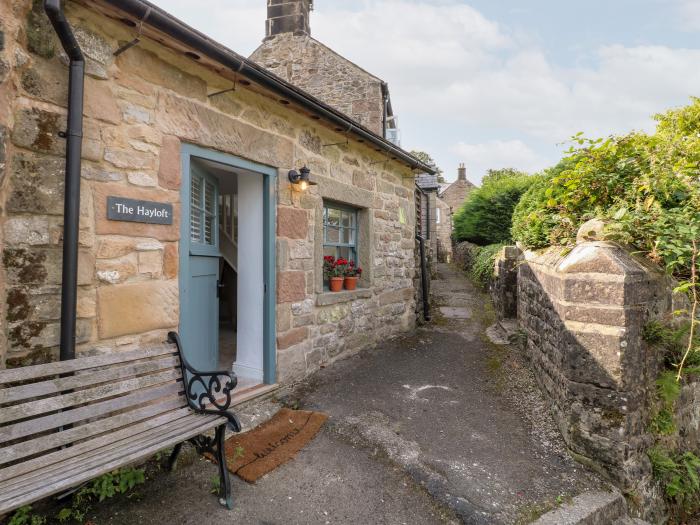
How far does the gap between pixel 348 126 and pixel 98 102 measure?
283cm

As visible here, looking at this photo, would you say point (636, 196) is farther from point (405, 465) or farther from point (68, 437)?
point (68, 437)

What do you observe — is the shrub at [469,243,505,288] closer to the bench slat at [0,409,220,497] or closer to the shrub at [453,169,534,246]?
the shrub at [453,169,534,246]

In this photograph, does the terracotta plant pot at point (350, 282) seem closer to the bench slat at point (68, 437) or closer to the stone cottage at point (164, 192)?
the stone cottage at point (164, 192)

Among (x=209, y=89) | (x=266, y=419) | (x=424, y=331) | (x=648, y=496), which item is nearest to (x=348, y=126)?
(x=209, y=89)

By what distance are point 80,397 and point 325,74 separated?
34.1 feet

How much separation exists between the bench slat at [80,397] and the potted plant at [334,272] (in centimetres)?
279

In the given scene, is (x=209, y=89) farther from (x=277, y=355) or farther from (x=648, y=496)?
(x=648, y=496)

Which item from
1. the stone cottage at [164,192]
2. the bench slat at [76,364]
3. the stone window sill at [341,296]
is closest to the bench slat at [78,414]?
the bench slat at [76,364]

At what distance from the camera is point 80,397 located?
2.26m

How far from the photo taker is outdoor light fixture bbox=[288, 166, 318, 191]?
4.32 meters

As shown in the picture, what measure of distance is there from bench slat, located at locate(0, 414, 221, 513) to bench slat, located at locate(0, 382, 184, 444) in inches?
13.7

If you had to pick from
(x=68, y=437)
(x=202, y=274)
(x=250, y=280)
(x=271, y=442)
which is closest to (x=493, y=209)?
(x=250, y=280)

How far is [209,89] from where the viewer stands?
3.45m

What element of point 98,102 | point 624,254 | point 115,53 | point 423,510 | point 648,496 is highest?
point 115,53
